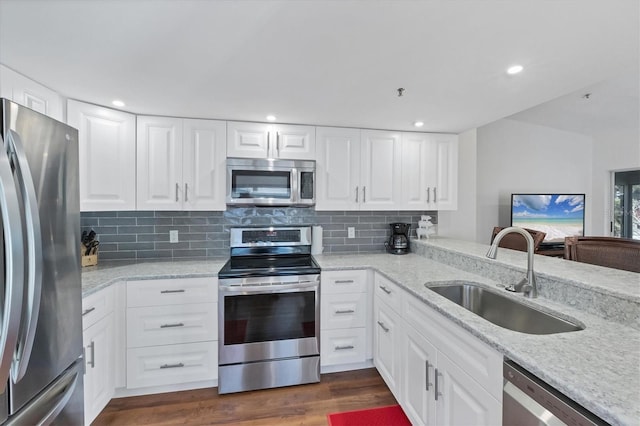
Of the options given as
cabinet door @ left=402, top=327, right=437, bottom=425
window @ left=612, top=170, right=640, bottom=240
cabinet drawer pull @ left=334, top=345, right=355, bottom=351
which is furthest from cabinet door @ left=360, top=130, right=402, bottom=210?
window @ left=612, top=170, right=640, bottom=240

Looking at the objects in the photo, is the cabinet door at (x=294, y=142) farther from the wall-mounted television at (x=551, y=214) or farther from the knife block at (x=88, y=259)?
the wall-mounted television at (x=551, y=214)

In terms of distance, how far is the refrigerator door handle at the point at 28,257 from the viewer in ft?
3.02

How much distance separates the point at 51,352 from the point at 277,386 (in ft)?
5.01

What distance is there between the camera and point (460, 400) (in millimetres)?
1244

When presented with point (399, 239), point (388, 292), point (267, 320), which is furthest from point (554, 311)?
point (267, 320)

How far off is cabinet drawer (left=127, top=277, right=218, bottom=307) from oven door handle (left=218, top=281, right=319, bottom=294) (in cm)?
10

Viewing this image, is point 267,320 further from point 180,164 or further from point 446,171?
point 446,171

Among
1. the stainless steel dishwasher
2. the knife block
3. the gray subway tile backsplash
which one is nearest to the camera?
the stainless steel dishwasher

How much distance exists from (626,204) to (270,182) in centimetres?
622

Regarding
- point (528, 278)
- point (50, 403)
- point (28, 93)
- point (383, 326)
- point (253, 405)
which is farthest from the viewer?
point (383, 326)

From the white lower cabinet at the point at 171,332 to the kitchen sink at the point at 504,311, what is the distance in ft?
5.37

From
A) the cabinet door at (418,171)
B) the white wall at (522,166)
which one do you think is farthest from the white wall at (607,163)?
the cabinet door at (418,171)

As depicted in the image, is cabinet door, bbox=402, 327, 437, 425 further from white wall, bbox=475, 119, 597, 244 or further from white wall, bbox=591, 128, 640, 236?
white wall, bbox=591, 128, 640, 236

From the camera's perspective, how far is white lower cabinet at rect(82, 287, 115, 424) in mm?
1699
